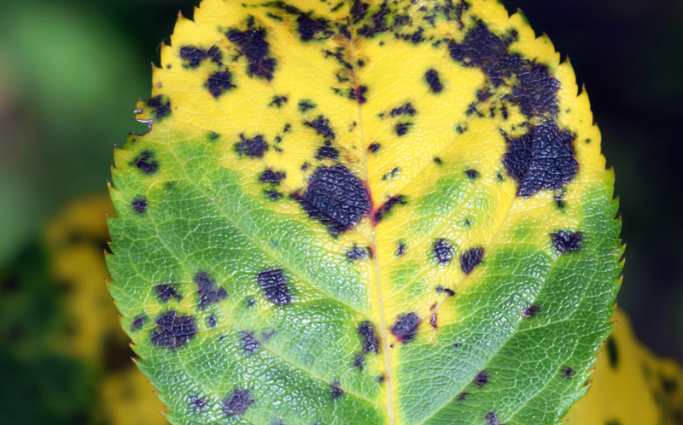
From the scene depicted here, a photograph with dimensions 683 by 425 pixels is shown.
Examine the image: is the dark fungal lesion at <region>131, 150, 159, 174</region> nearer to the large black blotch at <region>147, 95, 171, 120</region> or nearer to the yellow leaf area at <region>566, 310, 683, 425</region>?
the large black blotch at <region>147, 95, 171, 120</region>

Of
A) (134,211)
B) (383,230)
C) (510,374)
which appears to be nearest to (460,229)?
(383,230)

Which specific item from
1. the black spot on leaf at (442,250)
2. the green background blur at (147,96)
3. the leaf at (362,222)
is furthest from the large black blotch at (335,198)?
the green background blur at (147,96)

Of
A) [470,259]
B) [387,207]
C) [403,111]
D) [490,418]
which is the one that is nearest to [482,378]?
[490,418]

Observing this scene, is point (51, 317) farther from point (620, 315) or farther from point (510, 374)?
point (620, 315)

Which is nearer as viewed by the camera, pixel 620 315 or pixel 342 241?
pixel 342 241

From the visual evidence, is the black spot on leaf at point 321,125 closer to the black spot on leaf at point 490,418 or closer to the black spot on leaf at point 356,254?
the black spot on leaf at point 356,254

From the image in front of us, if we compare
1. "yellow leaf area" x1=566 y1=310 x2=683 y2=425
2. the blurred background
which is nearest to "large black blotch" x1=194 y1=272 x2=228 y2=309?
"yellow leaf area" x1=566 y1=310 x2=683 y2=425
